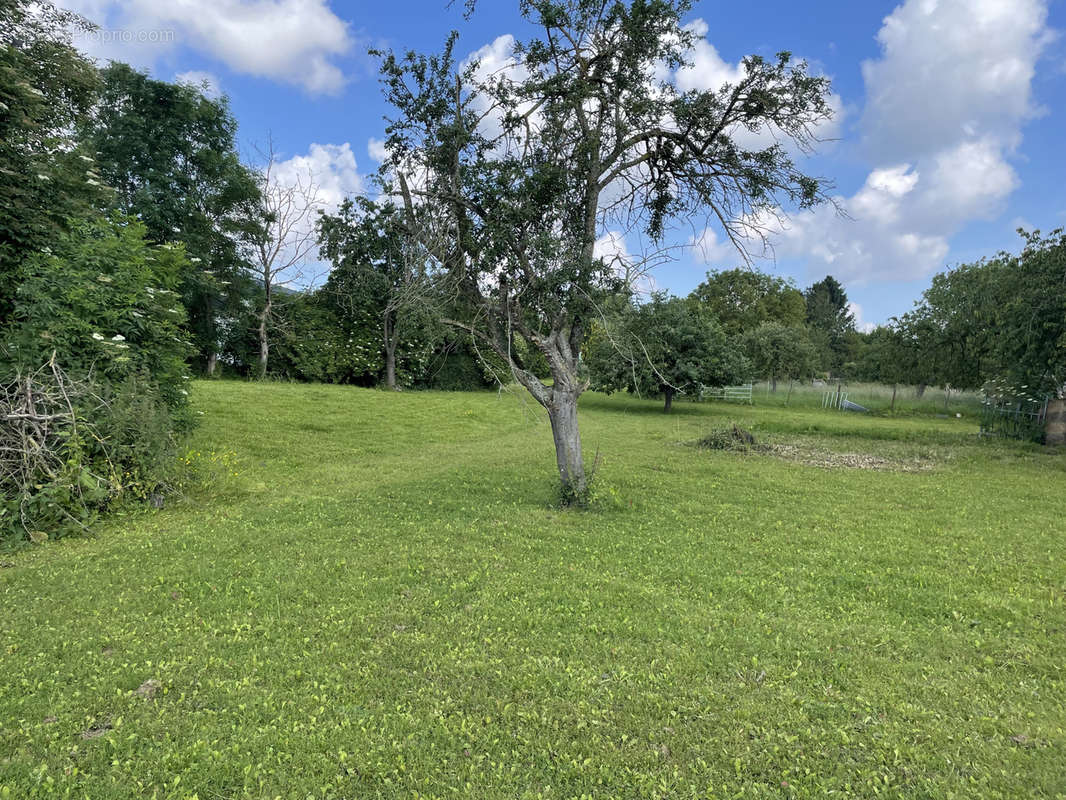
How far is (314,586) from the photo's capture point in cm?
480

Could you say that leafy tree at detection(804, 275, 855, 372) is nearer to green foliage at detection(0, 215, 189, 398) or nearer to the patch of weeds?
the patch of weeds

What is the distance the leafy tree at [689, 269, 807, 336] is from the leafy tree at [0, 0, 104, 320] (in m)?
43.3

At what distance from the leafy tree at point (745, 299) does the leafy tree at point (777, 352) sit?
27.4 feet

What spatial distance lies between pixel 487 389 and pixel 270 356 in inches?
431

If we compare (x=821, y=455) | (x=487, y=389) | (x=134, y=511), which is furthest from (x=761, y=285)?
(x=134, y=511)

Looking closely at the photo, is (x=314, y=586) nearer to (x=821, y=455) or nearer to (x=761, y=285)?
(x=821, y=455)

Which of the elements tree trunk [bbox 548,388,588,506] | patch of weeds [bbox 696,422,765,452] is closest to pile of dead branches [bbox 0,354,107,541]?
tree trunk [bbox 548,388,588,506]

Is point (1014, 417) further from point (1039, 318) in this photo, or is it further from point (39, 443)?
point (39, 443)

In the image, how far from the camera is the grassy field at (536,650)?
105 inches

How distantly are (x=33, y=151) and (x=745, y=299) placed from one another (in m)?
48.6

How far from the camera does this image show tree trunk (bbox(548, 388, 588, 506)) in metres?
7.46

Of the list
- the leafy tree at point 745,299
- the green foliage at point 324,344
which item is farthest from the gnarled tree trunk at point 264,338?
the leafy tree at point 745,299

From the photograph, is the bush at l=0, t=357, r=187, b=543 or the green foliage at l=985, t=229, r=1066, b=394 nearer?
the bush at l=0, t=357, r=187, b=543

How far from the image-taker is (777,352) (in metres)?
37.7
